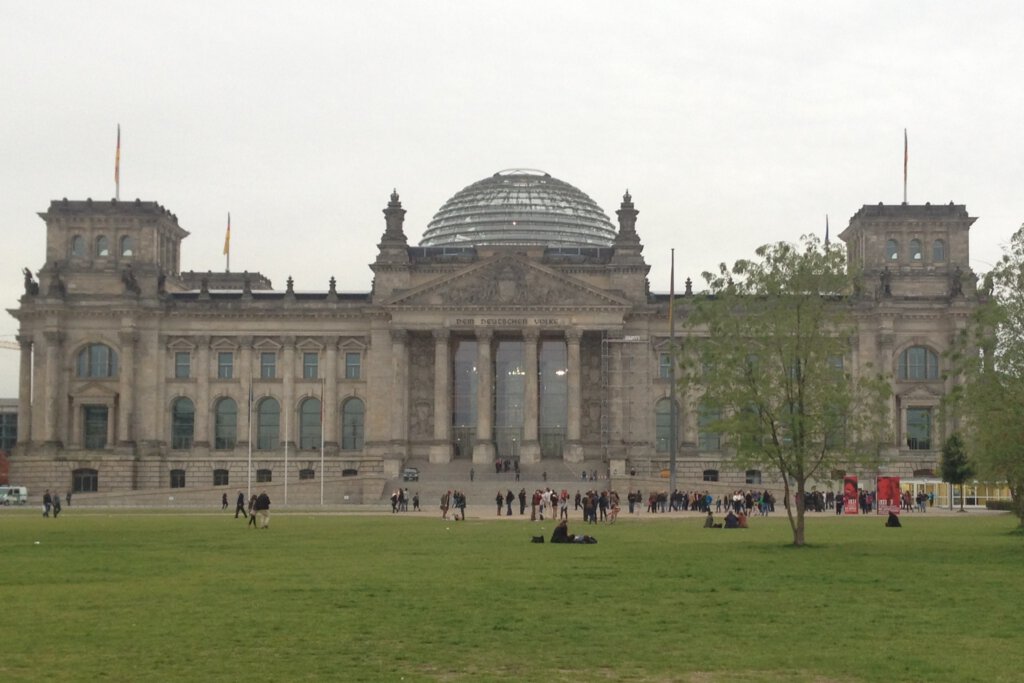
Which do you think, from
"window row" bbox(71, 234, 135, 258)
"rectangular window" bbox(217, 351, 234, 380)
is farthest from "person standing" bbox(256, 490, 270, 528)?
"window row" bbox(71, 234, 135, 258)

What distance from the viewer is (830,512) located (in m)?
93.1

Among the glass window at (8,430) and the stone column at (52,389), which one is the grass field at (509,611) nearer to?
the stone column at (52,389)

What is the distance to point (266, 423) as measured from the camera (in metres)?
126

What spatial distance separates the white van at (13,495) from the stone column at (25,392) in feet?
47.3

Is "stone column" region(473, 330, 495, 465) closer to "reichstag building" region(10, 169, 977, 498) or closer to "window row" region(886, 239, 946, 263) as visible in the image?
"reichstag building" region(10, 169, 977, 498)

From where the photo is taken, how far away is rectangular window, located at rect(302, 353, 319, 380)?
4970 inches

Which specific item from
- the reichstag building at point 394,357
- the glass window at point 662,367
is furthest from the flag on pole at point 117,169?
the glass window at point 662,367

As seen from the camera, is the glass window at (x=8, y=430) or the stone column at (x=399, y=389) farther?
the glass window at (x=8, y=430)

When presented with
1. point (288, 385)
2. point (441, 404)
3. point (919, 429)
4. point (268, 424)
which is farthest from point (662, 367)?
point (268, 424)

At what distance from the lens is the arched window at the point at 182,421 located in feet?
413

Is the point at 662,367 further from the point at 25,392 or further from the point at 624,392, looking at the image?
the point at 25,392

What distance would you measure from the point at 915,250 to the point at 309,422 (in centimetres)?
5250

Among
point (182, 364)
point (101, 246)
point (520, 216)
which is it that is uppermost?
point (520, 216)

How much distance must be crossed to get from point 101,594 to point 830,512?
67893mm
